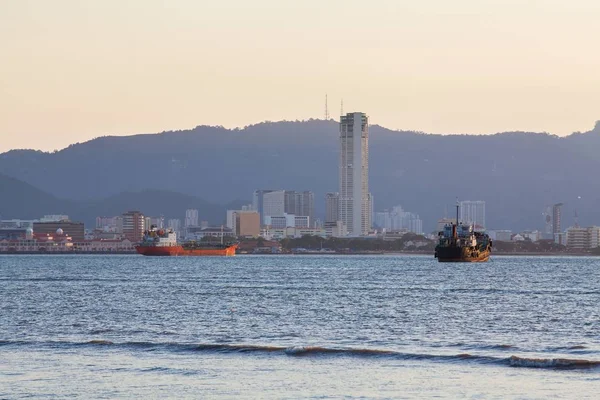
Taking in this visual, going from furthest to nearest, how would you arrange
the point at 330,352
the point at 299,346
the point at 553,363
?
the point at 299,346
the point at 330,352
the point at 553,363

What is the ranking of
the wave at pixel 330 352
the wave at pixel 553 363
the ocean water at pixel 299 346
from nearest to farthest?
the ocean water at pixel 299 346, the wave at pixel 553 363, the wave at pixel 330 352

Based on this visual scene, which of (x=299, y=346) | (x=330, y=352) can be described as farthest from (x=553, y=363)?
(x=299, y=346)

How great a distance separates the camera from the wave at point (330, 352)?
47906 millimetres

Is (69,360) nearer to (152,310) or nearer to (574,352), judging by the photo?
(574,352)

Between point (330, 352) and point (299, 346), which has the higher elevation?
point (299, 346)

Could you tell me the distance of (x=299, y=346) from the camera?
54.2 metres

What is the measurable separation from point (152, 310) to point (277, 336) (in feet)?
67.9

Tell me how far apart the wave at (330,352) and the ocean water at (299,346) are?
78mm

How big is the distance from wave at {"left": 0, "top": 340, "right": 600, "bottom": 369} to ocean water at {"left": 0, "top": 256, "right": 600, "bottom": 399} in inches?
3.1

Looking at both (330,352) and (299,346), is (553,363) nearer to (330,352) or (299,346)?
(330,352)

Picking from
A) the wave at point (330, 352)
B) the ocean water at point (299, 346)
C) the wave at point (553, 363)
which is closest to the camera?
the ocean water at point (299, 346)

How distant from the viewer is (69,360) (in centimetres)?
4984

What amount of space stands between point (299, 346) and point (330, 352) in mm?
2250

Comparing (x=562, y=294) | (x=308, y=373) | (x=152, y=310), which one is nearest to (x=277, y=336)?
(x=308, y=373)
